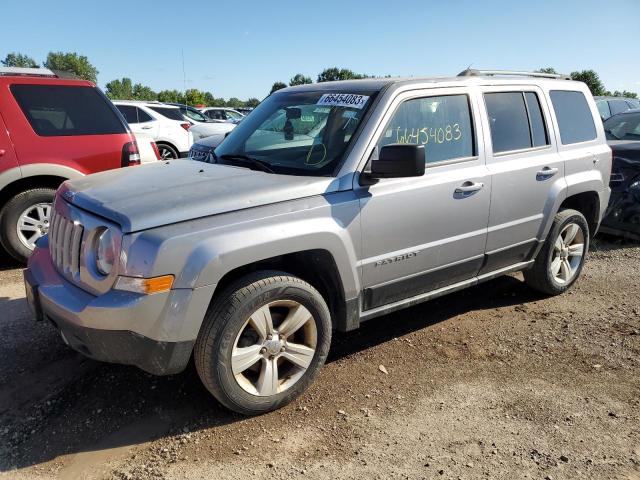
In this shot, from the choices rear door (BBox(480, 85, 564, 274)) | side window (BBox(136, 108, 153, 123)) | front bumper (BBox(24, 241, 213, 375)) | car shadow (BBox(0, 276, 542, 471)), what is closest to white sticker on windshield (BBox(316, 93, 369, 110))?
rear door (BBox(480, 85, 564, 274))

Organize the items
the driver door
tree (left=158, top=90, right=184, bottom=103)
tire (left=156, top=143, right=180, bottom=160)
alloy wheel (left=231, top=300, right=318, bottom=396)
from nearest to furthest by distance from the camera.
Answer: alloy wheel (left=231, top=300, right=318, bottom=396) < the driver door < tire (left=156, top=143, right=180, bottom=160) < tree (left=158, top=90, right=184, bottom=103)

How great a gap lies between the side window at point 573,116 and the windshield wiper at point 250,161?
2644 millimetres

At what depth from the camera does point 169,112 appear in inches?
482

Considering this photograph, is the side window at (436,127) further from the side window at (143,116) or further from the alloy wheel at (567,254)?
the side window at (143,116)

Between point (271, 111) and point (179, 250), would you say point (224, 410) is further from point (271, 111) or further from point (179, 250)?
point (271, 111)

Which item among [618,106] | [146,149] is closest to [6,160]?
[146,149]

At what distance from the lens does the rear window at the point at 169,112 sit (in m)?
12.0

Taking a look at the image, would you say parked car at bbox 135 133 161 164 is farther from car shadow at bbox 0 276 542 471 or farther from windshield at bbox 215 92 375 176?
car shadow at bbox 0 276 542 471

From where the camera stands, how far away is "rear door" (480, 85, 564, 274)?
4.05 m

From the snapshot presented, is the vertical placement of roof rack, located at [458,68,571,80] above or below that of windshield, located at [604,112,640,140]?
above

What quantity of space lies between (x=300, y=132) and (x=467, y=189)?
122 centimetres

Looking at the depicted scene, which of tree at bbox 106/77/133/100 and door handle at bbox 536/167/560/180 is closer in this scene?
door handle at bbox 536/167/560/180

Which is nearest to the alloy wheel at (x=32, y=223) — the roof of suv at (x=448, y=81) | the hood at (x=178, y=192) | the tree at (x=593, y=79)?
the hood at (x=178, y=192)

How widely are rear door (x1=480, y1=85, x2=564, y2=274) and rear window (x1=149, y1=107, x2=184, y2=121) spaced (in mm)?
9259
